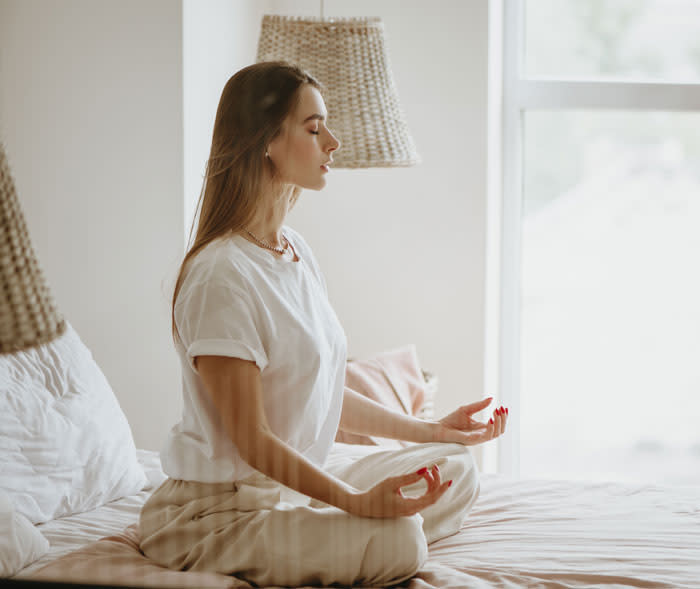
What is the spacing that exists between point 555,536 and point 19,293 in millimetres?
712

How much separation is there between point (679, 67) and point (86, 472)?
62.4 inches

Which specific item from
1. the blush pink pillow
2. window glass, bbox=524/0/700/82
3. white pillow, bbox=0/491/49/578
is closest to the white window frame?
window glass, bbox=524/0/700/82

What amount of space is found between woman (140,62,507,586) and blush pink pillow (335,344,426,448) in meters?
0.57

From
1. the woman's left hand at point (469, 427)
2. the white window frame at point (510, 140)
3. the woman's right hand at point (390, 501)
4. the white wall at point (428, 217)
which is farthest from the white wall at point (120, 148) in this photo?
the white window frame at point (510, 140)

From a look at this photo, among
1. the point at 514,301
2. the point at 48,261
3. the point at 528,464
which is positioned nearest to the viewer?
the point at 48,261

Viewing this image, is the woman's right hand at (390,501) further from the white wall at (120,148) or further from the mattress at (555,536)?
the white wall at (120,148)

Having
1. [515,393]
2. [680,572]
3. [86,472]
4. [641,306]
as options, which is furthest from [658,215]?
[86,472]

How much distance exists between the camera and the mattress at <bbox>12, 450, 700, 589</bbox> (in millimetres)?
888

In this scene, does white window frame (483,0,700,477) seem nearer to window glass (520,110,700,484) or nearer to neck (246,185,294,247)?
window glass (520,110,700,484)

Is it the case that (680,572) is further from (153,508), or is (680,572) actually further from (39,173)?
(39,173)

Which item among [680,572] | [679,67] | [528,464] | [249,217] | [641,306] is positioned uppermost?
[679,67]

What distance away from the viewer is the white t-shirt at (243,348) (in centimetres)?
90

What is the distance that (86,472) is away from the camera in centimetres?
105

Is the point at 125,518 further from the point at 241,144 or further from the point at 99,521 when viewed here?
the point at 241,144
